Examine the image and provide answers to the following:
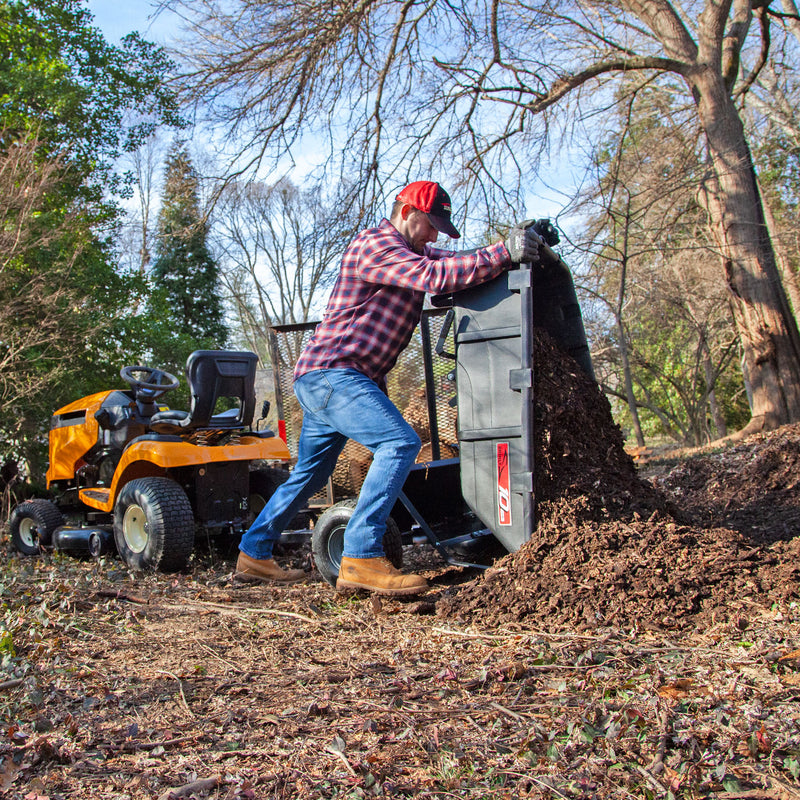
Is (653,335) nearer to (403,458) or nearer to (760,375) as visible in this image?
(760,375)

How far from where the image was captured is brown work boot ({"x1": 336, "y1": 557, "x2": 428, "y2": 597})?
12.5 ft

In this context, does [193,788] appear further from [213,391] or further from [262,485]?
[262,485]

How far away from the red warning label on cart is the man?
421 mm

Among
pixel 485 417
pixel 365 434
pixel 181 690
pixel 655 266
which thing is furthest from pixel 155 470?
pixel 655 266

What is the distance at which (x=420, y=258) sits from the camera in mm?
3807

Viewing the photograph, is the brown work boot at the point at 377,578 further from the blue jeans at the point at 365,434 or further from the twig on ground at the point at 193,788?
the twig on ground at the point at 193,788

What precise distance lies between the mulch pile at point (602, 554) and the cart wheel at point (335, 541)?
Result: 55 cm

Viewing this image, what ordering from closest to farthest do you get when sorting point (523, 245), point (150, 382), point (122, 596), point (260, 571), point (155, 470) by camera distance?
point (523, 245) → point (122, 596) → point (260, 571) → point (155, 470) → point (150, 382)

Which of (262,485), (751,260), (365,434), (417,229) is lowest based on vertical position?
(262,485)

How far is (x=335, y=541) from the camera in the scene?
4.39m

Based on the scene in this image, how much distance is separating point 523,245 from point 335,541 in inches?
75.9

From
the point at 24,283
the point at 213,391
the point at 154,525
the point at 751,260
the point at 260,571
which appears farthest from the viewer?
the point at 24,283

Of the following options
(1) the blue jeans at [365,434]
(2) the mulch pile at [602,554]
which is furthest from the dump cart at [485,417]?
(1) the blue jeans at [365,434]

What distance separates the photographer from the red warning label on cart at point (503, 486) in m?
3.68
